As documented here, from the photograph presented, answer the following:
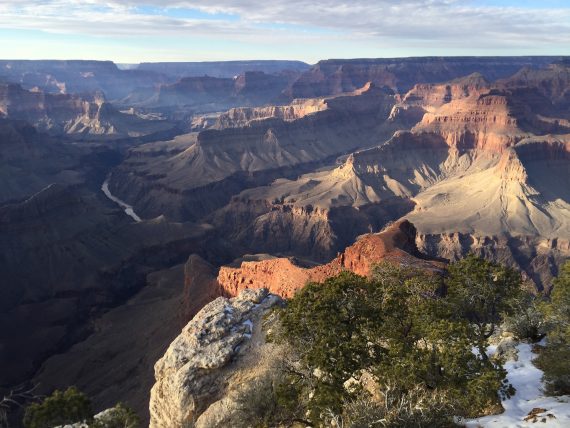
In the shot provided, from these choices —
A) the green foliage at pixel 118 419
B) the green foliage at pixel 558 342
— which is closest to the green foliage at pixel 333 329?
the green foliage at pixel 558 342

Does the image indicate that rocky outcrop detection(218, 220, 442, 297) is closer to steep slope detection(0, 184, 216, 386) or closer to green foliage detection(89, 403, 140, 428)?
green foliage detection(89, 403, 140, 428)

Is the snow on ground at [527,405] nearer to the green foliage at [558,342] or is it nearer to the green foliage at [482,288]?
the green foliage at [558,342]

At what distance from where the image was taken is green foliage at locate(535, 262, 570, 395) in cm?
2278

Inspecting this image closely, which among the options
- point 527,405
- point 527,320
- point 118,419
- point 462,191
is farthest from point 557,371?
point 462,191

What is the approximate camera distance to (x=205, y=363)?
30.1 metres

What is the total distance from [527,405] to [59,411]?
23421 mm

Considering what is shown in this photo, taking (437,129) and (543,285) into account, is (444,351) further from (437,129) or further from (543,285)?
(437,129)

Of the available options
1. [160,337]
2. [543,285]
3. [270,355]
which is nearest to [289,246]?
[543,285]

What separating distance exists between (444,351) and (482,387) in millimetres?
1915

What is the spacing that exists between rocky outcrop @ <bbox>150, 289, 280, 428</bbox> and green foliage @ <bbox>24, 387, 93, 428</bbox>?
4.50 meters

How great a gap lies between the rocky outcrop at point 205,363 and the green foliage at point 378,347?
6.62 metres

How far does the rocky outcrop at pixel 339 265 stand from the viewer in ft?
163

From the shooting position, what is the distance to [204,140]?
654 feet

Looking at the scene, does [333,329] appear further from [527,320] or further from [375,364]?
[527,320]
